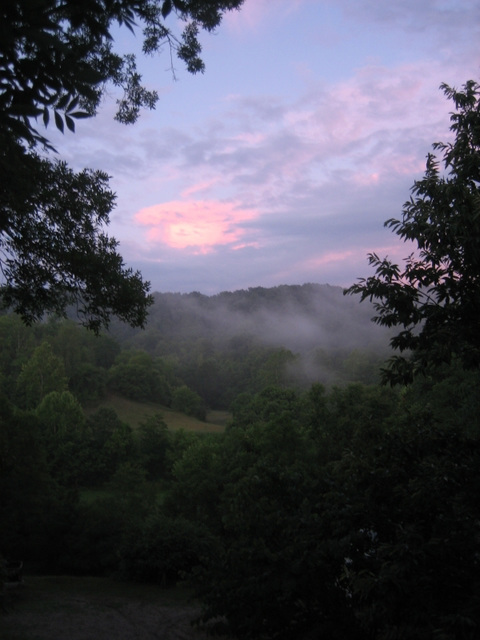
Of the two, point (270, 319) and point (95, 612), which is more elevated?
point (270, 319)

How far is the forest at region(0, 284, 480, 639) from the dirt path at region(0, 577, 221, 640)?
1.01 meters

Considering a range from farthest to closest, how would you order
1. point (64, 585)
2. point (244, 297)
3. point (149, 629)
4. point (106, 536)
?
point (244, 297), point (106, 536), point (64, 585), point (149, 629)

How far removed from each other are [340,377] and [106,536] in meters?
60.4

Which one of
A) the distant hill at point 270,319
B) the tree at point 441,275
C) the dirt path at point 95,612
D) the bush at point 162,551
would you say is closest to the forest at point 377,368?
the tree at point 441,275

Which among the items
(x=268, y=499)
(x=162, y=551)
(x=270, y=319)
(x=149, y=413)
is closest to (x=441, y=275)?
(x=268, y=499)

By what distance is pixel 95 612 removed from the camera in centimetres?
1516

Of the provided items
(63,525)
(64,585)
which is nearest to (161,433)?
(63,525)

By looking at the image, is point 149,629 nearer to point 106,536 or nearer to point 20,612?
point 20,612

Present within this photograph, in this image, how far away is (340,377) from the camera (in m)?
79.3

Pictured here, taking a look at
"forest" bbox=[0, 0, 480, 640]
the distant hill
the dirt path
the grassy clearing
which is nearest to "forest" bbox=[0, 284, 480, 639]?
"forest" bbox=[0, 0, 480, 640]

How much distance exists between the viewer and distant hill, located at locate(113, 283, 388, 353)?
10950 cm

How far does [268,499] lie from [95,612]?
12318 mm

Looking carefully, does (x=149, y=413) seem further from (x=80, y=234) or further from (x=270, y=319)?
(x=80, y=234)

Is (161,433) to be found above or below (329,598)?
below
